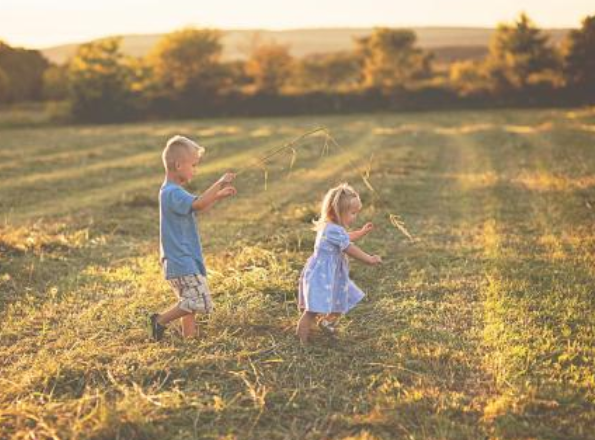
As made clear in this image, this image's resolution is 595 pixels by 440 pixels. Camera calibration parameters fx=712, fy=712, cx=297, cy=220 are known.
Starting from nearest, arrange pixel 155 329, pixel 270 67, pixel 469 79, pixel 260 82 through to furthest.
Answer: pixel 155 329, pixel 469 79, pixel 260 82, pixel 270 67

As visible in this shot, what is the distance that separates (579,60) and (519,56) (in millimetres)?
6280

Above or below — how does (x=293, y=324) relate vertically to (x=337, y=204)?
below

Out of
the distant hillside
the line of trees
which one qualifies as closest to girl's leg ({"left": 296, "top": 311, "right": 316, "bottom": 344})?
the line of trees

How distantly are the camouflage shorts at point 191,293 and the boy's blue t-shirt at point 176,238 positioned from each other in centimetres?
6

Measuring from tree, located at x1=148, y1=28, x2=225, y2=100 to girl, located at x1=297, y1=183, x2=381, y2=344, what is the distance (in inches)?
1642

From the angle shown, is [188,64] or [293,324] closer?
[293,324]

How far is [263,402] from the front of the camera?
4.53 m

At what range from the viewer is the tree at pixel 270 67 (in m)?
49.5

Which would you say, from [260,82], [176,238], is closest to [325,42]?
[260,82]

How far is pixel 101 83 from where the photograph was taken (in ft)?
145

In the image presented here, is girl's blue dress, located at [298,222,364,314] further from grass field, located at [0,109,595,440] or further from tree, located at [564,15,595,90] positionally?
tree, located at [564,15,595,90]

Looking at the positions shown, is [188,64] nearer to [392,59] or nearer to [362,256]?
[392,59]

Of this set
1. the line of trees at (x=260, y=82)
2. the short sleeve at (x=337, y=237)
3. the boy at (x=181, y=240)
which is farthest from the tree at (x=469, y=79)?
the boy at (x=181, y=240)

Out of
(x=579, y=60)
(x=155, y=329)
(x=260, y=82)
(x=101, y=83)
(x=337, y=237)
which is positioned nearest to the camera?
(x=337, y=237)
